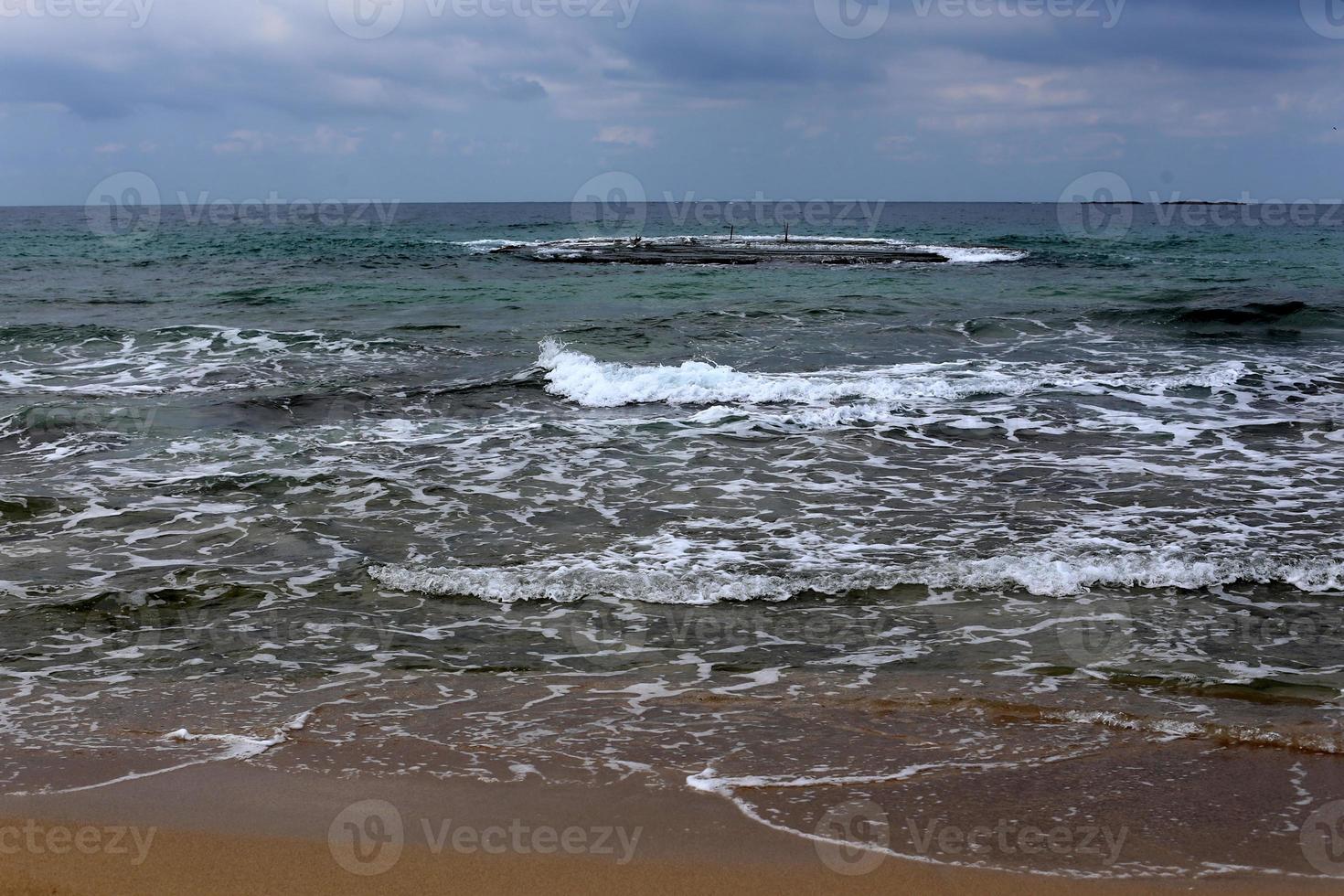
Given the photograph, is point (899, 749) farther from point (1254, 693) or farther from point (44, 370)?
point (44, 370)

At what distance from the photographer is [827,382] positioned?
48.0ft

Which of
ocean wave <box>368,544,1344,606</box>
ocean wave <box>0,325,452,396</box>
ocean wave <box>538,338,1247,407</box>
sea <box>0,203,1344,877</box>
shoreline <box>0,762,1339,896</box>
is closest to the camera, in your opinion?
shoreline <box>0,762,1339,896</box>

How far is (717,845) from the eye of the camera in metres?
3.85

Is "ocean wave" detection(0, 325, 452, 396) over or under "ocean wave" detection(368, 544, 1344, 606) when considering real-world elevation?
over

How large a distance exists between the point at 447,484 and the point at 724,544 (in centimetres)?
316

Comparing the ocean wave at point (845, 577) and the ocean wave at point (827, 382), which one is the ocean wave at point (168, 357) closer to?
the ocean wave at point (827, 382)

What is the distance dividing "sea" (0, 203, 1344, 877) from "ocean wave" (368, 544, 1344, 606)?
31mm
